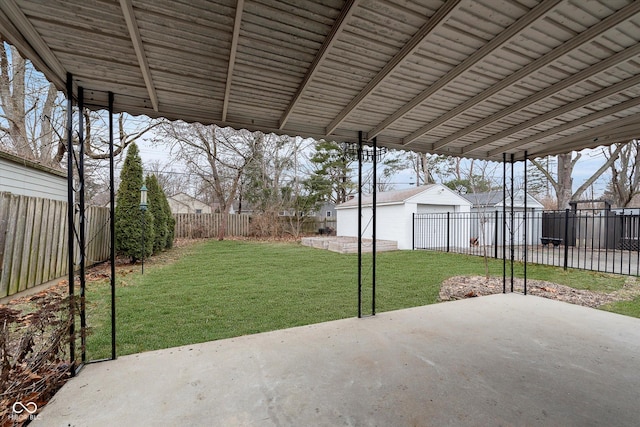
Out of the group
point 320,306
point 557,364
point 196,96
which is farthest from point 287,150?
point 557,364

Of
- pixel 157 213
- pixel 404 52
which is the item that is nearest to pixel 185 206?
pixel 157 213

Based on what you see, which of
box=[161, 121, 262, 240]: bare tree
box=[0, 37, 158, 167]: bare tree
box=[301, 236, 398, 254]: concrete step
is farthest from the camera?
box=[161, 121, 262, 240]: bare tree

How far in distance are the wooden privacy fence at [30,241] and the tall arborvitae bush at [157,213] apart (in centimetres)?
341

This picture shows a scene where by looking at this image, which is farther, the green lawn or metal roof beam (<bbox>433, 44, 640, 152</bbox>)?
the green lawn

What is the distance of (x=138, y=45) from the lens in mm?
1630

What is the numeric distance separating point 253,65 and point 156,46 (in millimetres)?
561

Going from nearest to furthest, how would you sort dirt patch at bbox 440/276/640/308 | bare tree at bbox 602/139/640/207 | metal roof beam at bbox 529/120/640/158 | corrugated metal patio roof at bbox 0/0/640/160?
corrugated metal patio roof at bbox 0/0/640/160, metal roof beam at bbox 529/120/640/158, dirt patch at bbox 440/276/640/308, bare tree at bbox 602/139/640/207

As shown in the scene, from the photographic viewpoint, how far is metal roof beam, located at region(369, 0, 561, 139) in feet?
4.87

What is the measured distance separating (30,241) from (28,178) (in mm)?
1429

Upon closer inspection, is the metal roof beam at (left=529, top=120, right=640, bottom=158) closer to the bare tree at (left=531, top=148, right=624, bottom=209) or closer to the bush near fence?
the bare tree at (left=531, top=148, right=624, bottom=209)

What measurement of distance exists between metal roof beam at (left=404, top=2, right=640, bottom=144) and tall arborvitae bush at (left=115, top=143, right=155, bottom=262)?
6.81m

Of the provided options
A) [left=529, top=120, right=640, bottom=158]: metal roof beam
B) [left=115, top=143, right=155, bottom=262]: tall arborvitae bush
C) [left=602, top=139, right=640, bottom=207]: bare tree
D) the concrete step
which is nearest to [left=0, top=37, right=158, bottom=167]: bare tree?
[left=115, top=143, right=155, bottom=262]: tall arborvitae bush

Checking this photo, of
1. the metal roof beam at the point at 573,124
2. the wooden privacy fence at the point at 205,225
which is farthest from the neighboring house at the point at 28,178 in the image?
the wooden privacy fence at the point at 205,225

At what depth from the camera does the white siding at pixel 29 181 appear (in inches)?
175
